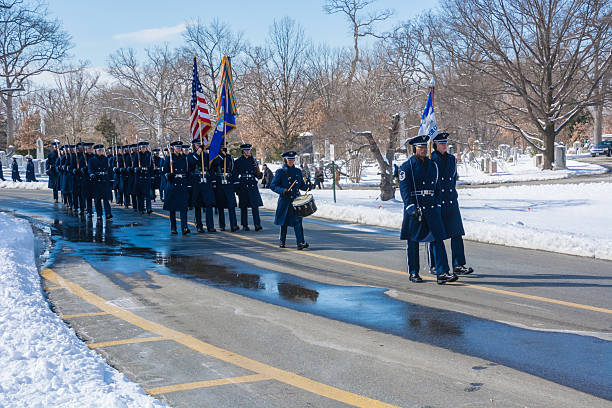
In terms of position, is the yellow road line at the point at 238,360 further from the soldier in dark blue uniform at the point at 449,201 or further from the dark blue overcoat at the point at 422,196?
the soldier in dark blue uniform at the point at 449,201

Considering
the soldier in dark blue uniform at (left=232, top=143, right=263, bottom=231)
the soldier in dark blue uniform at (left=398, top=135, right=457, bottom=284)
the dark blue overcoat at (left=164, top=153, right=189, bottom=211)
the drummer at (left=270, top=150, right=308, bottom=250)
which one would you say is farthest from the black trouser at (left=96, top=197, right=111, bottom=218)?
the soldier in dark blue uniform at (left=398, top=135, right=457, bottom=284)

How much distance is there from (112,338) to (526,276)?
5.54 meters

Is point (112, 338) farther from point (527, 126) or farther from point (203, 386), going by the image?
point (527, 126)

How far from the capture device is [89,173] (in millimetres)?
18141

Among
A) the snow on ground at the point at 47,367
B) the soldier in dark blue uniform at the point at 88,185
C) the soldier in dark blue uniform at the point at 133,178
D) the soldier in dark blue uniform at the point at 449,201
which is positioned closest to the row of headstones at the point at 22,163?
the soldier in dark blue uniform at the point at 133,178

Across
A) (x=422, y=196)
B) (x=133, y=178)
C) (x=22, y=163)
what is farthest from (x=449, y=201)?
(x=22, y=163)

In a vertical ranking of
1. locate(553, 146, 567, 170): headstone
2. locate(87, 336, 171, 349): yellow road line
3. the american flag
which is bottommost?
locate(87, 336, 171, 349): yellow road line

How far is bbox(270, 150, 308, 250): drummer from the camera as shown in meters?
11.8

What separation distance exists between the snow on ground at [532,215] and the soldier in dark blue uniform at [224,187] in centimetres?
357

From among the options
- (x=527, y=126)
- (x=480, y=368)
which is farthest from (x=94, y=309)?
(x=527, y=126)

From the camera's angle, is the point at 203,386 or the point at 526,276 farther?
the point at 526,276

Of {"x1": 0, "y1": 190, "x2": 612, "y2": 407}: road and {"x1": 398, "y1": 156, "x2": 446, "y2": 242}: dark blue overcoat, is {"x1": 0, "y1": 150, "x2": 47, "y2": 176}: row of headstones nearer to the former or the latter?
{"x1": 0, "y1": 190, "x2": 612, "y2": 407}: road

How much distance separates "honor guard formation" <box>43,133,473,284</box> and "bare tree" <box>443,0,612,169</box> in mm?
22447

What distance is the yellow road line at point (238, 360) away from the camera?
4.46m
